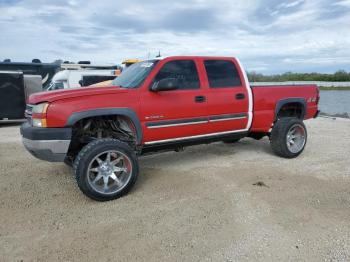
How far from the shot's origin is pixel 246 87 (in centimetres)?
556

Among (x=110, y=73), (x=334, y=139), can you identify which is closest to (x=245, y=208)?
(x=334, y=139)

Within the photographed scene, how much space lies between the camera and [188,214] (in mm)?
3693

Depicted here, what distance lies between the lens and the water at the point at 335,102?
1405cm

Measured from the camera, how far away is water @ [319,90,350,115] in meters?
14.1

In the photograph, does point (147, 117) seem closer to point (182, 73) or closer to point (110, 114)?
point (110, 114)

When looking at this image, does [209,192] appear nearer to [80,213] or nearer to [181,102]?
[181,102]

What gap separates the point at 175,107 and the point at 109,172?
4.40ft

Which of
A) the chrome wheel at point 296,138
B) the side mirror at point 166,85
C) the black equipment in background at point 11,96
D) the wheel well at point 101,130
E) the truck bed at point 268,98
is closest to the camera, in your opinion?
the side mirror at point 166,85

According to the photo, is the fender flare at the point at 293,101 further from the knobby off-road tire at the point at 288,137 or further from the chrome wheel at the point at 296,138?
the chrome wheel at the point at 296,138

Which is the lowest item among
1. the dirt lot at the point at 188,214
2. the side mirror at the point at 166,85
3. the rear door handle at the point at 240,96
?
the dirt lot at the point at 188,214

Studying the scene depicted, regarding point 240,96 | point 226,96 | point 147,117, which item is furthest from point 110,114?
point 240,96

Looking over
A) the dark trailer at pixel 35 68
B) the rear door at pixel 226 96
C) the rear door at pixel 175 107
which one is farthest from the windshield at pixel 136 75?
the dark trailer at pixel 35 68

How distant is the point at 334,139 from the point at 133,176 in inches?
235

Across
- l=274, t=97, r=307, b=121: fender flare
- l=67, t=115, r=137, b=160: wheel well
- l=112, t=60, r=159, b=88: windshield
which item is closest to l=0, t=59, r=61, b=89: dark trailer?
l=112, t=60, r=159, b=88: windshield
